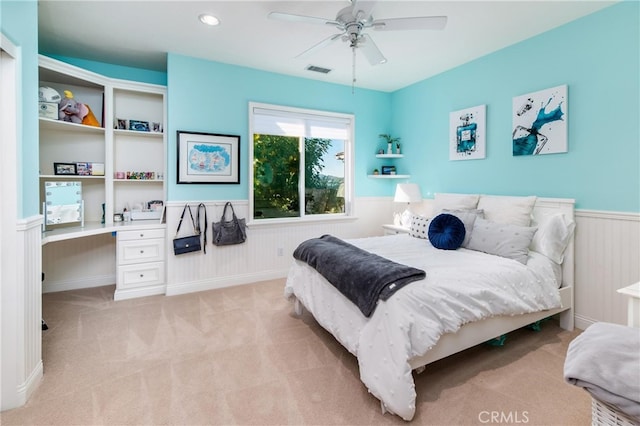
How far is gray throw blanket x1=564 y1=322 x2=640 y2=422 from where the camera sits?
1.03 m

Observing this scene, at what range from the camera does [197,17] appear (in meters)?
2.74

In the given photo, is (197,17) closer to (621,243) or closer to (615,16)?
(615,16)

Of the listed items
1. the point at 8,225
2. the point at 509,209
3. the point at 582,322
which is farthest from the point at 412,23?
the point at 582,322

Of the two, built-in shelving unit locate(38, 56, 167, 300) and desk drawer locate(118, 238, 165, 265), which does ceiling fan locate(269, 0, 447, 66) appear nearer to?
built-in shelving unit locate(38, 56, 167, 300)

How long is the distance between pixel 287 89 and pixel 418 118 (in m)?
1.89

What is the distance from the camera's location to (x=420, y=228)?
3412mm

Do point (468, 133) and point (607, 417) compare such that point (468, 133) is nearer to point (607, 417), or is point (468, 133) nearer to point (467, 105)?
point (467, 105)

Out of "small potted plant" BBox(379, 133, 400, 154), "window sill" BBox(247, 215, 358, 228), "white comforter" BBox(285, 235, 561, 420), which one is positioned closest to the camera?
"white comforter" BBox(285, 235, 561, 420)

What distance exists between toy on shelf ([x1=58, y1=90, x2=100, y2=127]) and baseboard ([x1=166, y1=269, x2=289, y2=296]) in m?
2.01

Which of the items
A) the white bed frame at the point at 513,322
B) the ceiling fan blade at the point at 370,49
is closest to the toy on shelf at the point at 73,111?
the ceiling fan blade at the point at 370,49

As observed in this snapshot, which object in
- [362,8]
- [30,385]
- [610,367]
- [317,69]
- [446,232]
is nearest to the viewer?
[610,367]

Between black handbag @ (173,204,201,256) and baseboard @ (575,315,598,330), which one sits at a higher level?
black handbag @ (173,204,201,256)

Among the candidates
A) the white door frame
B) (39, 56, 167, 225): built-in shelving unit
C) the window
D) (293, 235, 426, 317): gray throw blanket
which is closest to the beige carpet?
the white door frame

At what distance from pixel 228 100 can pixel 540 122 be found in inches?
133
